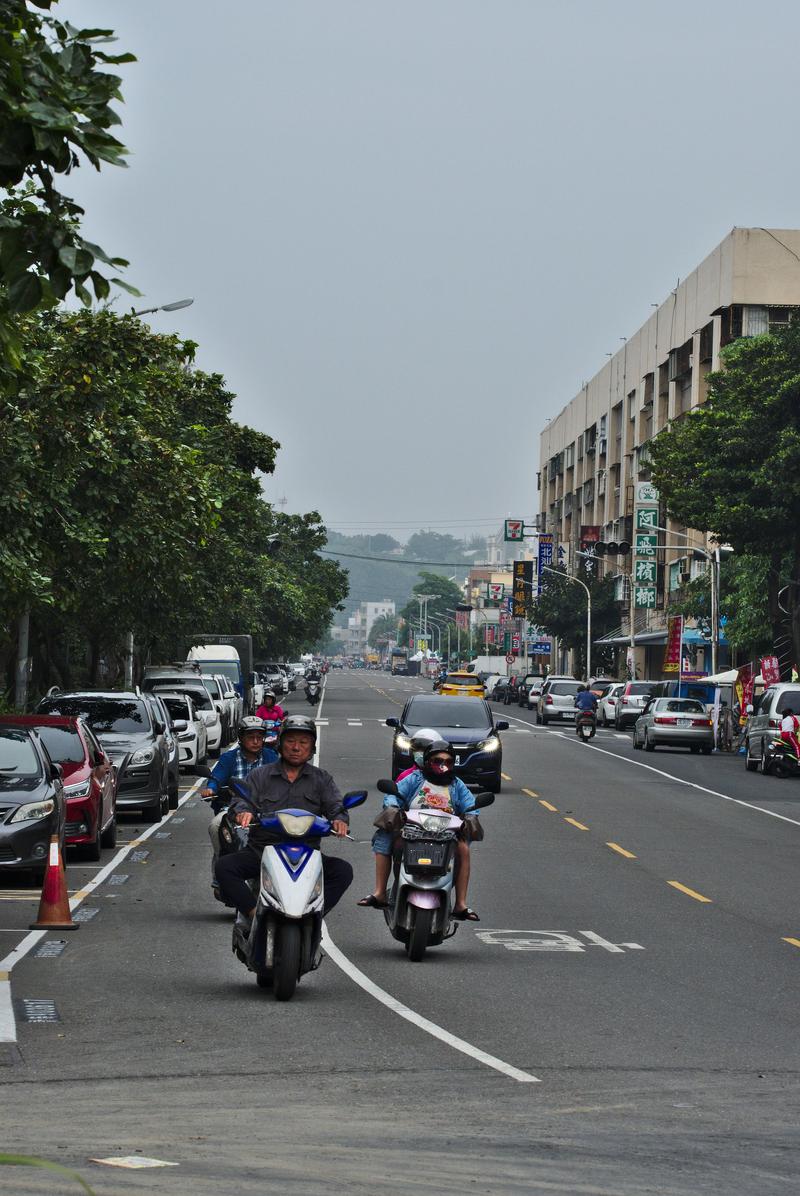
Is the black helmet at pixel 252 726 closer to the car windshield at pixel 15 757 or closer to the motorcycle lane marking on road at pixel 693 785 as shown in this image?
the car windshield at pixel 15 757

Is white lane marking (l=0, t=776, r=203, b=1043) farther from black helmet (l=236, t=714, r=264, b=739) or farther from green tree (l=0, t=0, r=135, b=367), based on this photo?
green tree (l=0, t=0, r=135, b=367)

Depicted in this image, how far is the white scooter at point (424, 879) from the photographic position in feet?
42.3

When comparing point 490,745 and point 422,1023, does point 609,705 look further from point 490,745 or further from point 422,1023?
point 422,1023

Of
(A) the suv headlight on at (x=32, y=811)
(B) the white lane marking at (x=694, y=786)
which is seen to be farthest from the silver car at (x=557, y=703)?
(A) the suv headlight on at (x=32, y=811)

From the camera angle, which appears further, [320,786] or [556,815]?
[556,815]

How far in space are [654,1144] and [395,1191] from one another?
1435mm

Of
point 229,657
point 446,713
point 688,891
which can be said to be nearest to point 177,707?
point 446,713

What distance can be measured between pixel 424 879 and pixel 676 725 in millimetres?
36085

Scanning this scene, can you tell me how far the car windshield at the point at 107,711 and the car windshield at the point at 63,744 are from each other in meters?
4.76

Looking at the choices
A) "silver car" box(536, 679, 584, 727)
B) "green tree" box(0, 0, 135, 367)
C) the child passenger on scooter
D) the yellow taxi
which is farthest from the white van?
"green tree" box(0, 0, 135, 367)

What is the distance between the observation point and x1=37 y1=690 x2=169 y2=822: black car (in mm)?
25297

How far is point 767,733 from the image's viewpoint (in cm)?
3994

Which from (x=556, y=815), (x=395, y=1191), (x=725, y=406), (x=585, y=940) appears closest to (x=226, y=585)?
(x=725, y=406)

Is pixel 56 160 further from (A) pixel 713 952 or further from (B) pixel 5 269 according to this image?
(A) pixel 713 952
